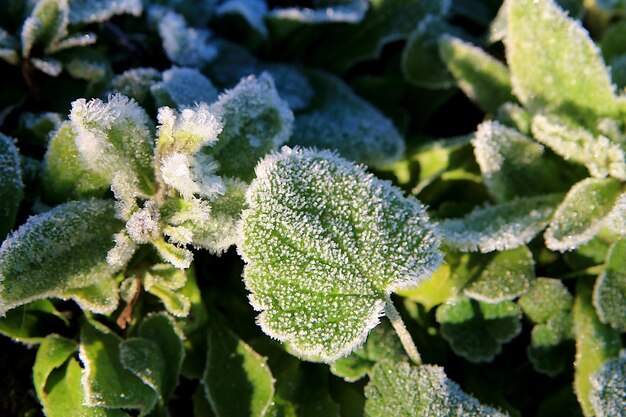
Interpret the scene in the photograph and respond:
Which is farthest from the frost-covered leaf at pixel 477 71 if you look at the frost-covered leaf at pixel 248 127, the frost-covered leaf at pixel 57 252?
the frost-covered leaf at pixel 57 252

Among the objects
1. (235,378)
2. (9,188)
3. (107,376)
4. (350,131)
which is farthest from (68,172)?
(350,131)

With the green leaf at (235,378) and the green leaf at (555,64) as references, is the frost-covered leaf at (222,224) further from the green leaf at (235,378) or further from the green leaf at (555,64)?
the green leaf at (555,64)

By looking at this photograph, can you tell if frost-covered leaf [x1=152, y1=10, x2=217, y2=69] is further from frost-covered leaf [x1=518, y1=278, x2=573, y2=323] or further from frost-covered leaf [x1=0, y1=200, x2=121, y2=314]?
frost-covered leaf [x1=518, y1=278, x2=573, y2=323]

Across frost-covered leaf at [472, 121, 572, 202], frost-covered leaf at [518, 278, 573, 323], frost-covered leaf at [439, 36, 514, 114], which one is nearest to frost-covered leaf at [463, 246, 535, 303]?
frost-covered leaf at [518, 278, 573, 323]

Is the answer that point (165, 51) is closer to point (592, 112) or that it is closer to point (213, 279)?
point (213, 279)

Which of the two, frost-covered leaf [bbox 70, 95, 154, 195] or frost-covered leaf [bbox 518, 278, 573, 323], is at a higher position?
frost-covered leaf [bbox 70, 95, 154, 195]
